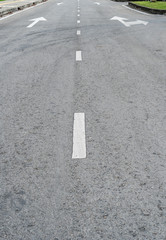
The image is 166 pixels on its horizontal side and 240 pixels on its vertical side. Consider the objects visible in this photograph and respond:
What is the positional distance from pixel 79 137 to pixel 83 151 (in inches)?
13.3

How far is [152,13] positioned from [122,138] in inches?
739

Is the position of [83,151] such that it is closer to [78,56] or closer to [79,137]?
[79,137]

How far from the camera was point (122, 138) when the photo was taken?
3615 mm

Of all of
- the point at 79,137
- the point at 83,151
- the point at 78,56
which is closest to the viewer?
the point at 83,151

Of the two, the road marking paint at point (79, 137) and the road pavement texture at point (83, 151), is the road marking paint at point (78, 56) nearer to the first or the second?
the road pavement texture at point (83, 151)

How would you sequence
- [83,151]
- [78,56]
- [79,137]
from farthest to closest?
[78,56], [79,137], [83,151]

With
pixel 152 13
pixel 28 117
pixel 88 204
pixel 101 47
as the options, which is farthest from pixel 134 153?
pixel 152 13

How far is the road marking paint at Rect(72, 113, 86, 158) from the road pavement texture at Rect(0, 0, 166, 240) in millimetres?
11

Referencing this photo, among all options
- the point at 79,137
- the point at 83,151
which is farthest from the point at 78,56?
the point at 83,151

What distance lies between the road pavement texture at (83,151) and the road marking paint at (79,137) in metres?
0.01

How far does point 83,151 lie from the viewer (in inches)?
132

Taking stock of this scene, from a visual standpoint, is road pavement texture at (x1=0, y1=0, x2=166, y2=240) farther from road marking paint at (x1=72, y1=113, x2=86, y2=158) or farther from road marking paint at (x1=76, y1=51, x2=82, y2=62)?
road marking paint at (x1=76, y1=51, x2=82, y2=62)

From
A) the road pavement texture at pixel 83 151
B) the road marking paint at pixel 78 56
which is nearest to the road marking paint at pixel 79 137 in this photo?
the road pavement texture at pixel 83 151

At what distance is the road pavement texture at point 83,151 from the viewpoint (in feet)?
7.66
